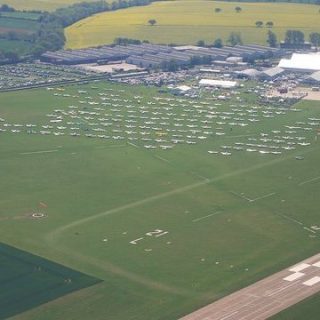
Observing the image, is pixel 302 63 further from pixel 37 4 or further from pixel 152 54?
pixel 37 4

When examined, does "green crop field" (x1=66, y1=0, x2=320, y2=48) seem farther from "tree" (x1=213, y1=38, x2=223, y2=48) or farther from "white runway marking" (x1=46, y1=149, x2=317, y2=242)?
"white runway marking" (x1=46, y1=149, x2=317, y2=242)

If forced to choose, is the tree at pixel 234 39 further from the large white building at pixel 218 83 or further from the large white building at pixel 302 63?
the large white building at pixel 218 83

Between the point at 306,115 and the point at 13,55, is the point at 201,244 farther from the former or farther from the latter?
the point at 13,55

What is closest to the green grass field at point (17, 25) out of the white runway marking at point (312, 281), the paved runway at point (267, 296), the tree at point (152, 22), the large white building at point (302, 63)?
the tree at point (152, 22)

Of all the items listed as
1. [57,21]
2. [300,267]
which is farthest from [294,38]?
[300,267]

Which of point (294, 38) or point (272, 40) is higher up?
point (294, 38)

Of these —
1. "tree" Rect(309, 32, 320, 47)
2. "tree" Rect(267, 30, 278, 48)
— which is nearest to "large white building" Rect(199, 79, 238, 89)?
"tree" Rect(267, 30, 278, 48)
